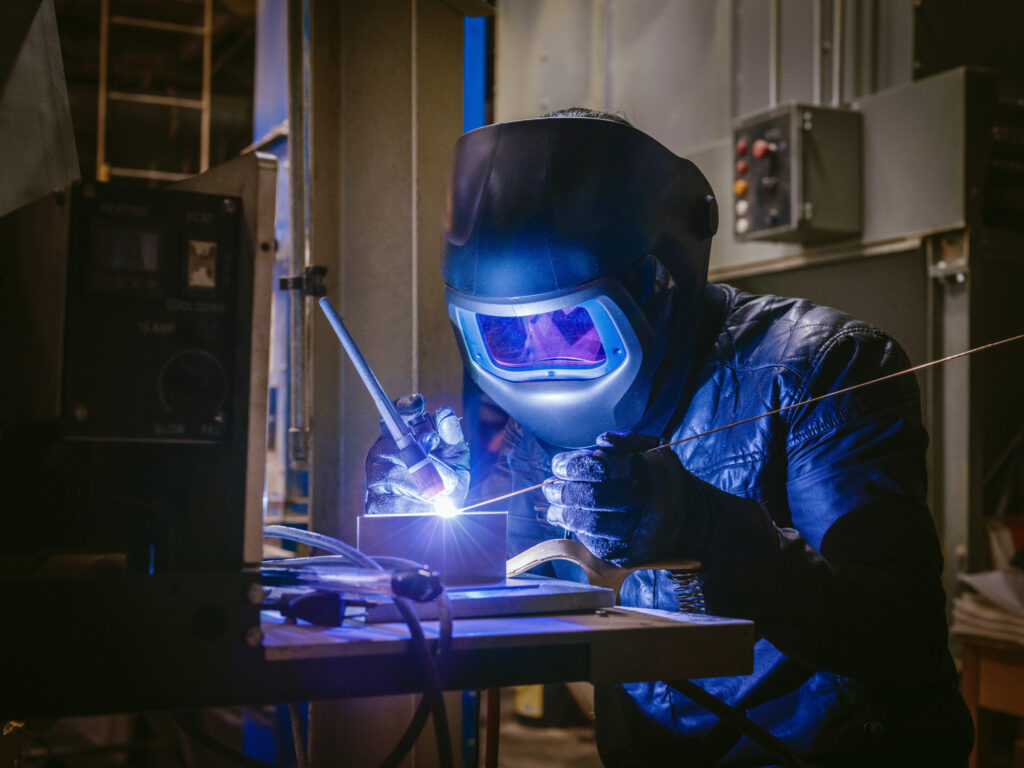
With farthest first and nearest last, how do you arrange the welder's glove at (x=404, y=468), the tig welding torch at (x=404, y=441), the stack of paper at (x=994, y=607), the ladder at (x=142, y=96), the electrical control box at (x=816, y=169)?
the ladder at (x=142, y=96) < the electrical control box at (x=816, y=169) < the stack of paper at (x=994, y=607) < the welder's glove at (x=404, y=468) < the tig welding torch at (x=404, y=441)

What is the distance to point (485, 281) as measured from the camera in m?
1.29

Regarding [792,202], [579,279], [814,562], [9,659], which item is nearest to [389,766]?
[9,659]

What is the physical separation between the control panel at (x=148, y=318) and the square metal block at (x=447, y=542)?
0.82 feet

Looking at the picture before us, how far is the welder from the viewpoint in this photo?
1.06 metres

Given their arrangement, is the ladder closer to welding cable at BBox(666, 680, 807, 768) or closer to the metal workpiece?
the metal workpiece

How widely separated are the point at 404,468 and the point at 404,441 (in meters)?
0.16

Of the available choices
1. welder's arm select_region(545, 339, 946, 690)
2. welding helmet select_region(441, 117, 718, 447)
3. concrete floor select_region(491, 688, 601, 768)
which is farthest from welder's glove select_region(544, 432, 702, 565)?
concrete floor select_region(491, 688, 601, 768)

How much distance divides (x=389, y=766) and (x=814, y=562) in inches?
22.4

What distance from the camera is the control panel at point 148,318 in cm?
78

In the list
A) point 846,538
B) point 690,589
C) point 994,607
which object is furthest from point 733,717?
point 994,607

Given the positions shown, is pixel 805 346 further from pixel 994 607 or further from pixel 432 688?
pixel 994 607

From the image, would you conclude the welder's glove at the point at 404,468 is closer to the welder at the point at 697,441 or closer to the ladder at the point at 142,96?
the welder at the point at 697,441

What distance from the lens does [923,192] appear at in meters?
2.58

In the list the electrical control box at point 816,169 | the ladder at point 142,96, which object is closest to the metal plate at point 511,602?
the electrical control box at point 816,169
